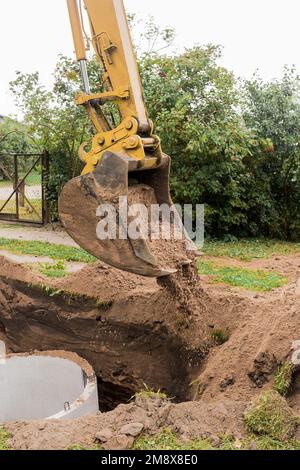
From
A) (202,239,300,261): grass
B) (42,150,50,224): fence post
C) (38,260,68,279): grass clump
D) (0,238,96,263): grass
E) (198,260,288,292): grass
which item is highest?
(42,150,50,224): fence post

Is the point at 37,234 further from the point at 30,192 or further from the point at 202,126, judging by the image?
the point at 202,126

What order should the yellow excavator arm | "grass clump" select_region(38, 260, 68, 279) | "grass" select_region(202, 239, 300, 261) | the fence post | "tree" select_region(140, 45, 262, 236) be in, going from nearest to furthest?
the yellow excavator arm → "grass clump" select_region(38, 260, 68, 279) → "grass" select_region(202, 239, 300, 261) → "tree" select_region(140, 45, 262, 236) → the fence post

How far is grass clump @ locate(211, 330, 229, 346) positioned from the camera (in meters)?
6.29

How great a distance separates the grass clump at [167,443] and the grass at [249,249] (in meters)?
6.54

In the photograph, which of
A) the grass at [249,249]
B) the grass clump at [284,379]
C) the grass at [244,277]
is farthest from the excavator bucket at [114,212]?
the grass at [249,249]

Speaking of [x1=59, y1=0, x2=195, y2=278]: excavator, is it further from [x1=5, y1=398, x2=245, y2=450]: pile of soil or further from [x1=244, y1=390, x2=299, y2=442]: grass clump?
[x1=244, y1=390, x2=299, y2=442]: grass clump

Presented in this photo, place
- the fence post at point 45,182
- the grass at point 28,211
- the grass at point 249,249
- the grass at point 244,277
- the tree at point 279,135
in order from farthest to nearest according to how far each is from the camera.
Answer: the grass at point 28,211
the fence post at point 45,182
the tree at point 279,135
the grass at point 249,249
the grass at point 244,277

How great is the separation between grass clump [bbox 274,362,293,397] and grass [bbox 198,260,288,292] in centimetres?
267

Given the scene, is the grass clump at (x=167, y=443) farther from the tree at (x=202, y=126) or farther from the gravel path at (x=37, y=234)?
the gravel path at (x=37, y=234)

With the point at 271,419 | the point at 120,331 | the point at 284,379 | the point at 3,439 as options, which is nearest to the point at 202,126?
the point at 120,331

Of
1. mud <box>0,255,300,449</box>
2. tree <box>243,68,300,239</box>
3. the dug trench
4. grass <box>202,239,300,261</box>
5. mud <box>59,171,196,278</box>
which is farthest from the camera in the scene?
tree <box>243,68,300,239</box>

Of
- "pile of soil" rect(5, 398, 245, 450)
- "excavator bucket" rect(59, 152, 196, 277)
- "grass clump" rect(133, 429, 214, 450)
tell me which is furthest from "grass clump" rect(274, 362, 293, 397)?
"excavator bucket" rect(59, 152, 196, 277)

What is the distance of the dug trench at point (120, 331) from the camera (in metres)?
6.40
